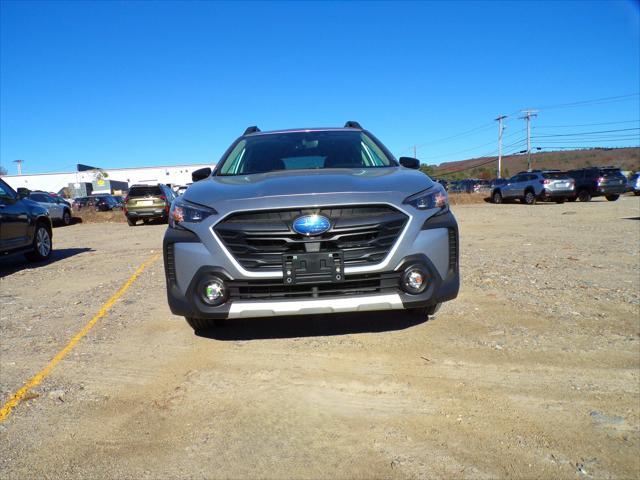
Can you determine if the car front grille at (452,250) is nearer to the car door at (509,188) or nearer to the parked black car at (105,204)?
the car door at (509,188)

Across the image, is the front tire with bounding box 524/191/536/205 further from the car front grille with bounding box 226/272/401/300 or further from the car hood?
the car front grille with bounding box 226/272/401/300

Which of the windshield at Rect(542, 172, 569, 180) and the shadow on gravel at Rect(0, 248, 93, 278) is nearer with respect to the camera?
the shadow on gravel at Rect(0, 248, 93, 278)

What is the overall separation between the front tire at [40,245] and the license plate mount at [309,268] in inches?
295

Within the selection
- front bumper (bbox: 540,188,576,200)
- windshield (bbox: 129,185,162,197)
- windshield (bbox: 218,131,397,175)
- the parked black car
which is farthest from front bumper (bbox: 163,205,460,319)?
the parked black car

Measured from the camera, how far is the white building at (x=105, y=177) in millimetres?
49844

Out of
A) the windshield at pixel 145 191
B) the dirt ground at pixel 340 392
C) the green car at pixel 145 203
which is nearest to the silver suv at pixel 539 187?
the green car at pixel 145 203

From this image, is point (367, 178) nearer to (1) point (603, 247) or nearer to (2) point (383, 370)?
(2) point (383, 370)

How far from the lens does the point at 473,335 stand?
3986 millimetres

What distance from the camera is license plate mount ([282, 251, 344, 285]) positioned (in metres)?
3.06

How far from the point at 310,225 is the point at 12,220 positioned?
7073 millimetres

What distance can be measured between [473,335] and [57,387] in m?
3.08

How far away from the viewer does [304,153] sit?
4.67 meters

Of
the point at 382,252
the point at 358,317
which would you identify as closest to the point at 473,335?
the point at 358,317

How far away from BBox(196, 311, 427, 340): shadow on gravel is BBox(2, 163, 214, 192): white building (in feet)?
154
